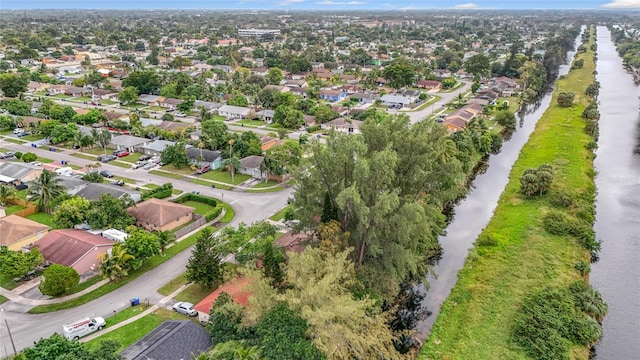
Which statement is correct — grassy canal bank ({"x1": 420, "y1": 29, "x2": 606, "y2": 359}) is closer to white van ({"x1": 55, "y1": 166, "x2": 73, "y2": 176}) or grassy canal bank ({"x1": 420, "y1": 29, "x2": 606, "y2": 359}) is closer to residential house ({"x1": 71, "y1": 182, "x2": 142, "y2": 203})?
residential house ({"x1": 71, "y1": 182, "x2": 142, "y2": 203})

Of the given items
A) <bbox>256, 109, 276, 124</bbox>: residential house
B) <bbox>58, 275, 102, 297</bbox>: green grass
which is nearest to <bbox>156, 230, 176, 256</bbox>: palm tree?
<bbox>58, 275, 102, 297</bbox>: green grass

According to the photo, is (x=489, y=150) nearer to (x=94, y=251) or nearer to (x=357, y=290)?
(x=357, y=290)

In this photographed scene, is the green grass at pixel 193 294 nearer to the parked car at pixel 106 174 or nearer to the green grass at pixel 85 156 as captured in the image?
the parked car at pixel 106 174

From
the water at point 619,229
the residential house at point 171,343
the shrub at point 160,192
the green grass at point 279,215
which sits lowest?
the water at point 619,229

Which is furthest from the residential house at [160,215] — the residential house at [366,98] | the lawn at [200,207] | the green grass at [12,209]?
the residential house at [366,98]

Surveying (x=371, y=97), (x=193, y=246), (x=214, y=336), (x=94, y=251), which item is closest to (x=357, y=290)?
(x=214, y=336)
